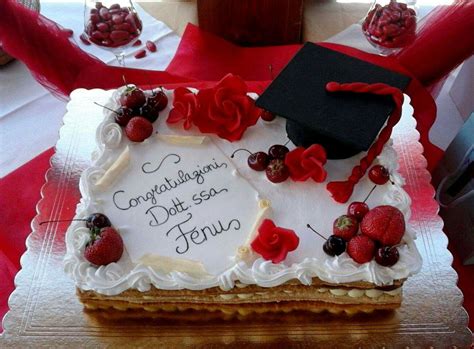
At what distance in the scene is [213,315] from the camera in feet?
4.34

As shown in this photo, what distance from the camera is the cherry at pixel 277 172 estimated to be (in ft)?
4.49

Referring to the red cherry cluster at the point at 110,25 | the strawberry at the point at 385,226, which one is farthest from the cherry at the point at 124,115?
the strawberry at the point at 385,226

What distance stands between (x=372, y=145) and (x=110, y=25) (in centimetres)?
105

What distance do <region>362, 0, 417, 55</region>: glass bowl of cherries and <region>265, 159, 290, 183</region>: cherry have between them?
0.85 m

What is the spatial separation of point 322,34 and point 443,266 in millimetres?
1317

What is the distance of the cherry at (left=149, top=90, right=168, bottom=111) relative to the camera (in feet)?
5.01

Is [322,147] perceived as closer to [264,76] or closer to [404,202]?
[404,202]

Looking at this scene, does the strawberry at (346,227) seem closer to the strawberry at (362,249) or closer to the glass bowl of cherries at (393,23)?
the strawberry at (362,249)

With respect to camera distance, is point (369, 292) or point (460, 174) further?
point (460, 174)

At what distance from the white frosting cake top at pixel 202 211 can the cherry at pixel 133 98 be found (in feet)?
0.17

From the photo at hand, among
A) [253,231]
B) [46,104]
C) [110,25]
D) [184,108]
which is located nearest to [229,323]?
[253,231]

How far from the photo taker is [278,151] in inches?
55.6

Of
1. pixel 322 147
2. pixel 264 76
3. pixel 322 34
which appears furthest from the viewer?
pixel 322 34

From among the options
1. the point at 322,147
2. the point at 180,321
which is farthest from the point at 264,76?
the point at 180,321
